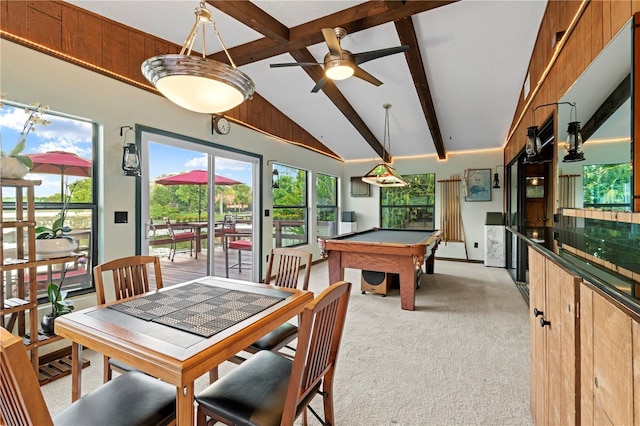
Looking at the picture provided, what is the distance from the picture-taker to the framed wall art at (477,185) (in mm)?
6621

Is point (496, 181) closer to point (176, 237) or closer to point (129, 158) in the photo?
point (176, 237)

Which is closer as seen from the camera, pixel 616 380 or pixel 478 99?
pixel 616 380

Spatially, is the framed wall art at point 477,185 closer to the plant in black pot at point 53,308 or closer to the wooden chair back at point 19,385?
the plant in black pot at point 53,308

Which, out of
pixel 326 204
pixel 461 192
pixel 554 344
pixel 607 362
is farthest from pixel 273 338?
pixel 461 192

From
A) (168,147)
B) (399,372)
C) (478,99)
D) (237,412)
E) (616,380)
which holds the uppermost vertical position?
(478,99)

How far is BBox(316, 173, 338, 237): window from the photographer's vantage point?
23.0 feet

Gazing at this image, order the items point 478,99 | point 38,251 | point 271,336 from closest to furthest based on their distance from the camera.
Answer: point 271,336, point 38,251, point 478,99

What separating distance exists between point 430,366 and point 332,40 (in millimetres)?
2899

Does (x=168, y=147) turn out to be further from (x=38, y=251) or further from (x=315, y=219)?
(x=315, y=219)

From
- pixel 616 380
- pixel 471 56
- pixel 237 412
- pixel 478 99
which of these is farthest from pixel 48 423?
pixel 478 99

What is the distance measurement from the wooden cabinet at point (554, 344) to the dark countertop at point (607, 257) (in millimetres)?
57

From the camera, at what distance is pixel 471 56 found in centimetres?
362

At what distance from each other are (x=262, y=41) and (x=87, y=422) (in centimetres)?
360

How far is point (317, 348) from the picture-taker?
1326mm
